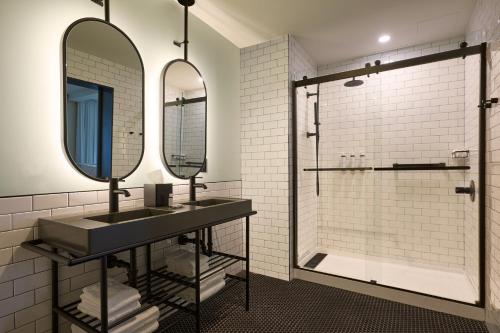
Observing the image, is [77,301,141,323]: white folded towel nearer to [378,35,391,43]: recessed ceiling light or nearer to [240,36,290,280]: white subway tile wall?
[240,36,290,280]: white subway tile wall

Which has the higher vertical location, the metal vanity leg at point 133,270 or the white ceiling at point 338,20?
the white ceiling at point 338,20

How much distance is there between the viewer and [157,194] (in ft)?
5.86

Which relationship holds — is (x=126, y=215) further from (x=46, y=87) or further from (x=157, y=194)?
(x=46, y=87)

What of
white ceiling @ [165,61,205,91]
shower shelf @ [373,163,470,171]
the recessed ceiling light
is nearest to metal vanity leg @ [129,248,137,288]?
white ceiling @ [165,61,205,91]

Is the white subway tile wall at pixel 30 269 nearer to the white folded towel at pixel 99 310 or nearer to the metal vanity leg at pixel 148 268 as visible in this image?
the white folded towel at pixel 99 310

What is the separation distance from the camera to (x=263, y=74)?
2885 mm

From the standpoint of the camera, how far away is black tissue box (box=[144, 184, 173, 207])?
5.85 feet

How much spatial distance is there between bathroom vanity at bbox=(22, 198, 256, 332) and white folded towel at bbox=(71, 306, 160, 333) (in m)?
0.04

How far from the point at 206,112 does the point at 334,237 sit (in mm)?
2280

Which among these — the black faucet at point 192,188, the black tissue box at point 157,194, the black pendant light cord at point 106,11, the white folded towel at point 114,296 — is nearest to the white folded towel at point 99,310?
the white folded towel at point 114,296

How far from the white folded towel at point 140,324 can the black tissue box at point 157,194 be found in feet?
2.11

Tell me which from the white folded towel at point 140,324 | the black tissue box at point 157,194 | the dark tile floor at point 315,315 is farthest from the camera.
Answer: the dark tile floor at point 315,315

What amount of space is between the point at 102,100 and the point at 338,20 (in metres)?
2.17

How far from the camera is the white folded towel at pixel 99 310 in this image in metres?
1.32
